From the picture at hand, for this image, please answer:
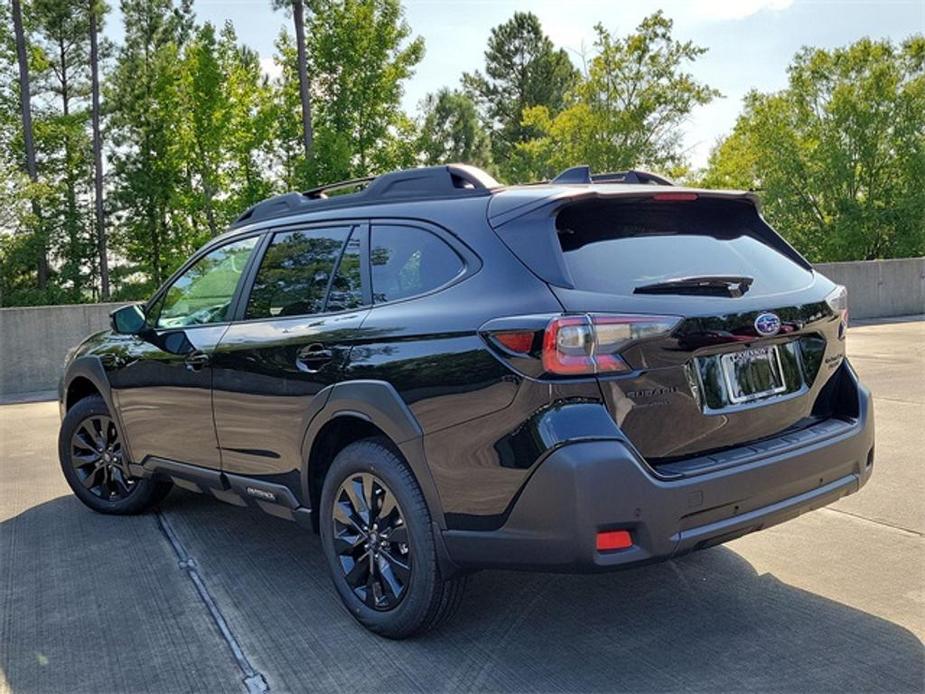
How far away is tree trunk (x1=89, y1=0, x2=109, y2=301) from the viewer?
115 ft

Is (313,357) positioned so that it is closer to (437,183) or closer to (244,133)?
(437,183)

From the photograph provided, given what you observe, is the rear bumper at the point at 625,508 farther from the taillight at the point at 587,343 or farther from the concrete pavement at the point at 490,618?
the concrete pavement at the point at 490,618

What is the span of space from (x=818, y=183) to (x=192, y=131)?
85.9 feet

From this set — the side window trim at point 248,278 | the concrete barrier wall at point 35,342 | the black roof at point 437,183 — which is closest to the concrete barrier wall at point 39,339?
the concrete barrier wall at point 35,342

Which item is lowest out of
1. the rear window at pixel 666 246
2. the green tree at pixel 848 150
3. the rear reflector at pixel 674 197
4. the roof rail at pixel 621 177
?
the rear window at pixel 666 246

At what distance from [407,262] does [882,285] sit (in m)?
18.3

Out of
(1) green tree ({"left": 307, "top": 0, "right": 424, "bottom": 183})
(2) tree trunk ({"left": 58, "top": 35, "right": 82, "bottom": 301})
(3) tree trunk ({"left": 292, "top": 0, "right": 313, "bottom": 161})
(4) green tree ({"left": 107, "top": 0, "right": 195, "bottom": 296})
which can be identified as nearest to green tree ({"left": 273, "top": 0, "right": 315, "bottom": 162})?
(3) tree trunk ({"left": 292, "top": 0, "right": 313, "bottom": 161})

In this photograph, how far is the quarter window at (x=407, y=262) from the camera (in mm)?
3199

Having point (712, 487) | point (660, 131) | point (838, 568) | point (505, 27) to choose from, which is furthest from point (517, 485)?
point (505, 27)

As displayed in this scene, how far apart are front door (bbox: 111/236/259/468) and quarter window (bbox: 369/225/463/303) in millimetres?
1054

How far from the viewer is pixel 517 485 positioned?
2758 mm

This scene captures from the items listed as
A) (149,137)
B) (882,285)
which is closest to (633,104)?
(882,285)

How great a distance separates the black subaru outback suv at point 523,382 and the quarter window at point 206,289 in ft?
0.60

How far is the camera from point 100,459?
5340mm
